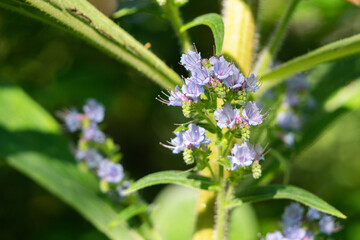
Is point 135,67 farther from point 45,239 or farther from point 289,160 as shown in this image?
point 45,239

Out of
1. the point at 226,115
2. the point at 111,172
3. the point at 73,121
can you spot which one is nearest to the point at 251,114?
the point at 226,115

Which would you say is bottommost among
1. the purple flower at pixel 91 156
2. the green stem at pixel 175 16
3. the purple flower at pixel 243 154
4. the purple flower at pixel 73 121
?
the purple flower at pixel 243 154

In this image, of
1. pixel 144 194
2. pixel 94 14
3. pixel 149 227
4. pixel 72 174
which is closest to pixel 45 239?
pixel 144 194

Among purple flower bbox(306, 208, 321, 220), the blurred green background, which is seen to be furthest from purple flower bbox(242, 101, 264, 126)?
the blurred green background

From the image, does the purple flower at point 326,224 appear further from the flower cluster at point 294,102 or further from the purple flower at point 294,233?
the flower cluster at point 294,102

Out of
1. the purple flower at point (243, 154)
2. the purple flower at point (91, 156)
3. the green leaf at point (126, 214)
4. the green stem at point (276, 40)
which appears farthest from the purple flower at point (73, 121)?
the purple flower at point (243, 154)

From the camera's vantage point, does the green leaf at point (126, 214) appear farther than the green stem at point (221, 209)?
Yes
